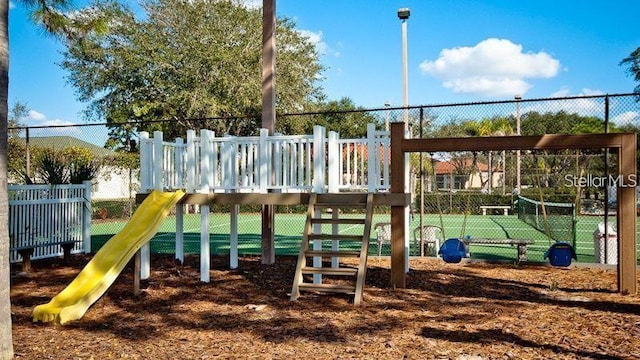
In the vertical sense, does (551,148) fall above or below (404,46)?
below

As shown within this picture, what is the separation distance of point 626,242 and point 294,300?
463cm

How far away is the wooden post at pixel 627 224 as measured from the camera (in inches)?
294

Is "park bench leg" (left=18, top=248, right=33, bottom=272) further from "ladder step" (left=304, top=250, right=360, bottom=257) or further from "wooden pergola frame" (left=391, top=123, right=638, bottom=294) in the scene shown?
"wooden pergola frame" (left=391, top=123, right=638, bottom=294)

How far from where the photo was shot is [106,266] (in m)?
7.12

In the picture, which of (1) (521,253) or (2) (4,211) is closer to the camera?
(2) (4,211)

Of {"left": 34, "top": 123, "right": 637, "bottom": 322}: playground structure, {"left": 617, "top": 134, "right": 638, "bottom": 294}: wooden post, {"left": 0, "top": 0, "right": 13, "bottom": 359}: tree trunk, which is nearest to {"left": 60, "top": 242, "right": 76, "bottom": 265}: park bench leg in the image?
{"left": 34, "top": 123, "right": 637, "bottom": 322}: playground structure

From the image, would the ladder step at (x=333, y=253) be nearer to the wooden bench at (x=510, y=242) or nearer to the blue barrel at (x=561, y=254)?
the blue barrel at (x=561, y=254)

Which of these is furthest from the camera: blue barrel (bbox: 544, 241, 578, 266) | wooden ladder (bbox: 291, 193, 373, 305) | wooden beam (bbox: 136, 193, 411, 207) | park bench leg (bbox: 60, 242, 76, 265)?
park bench leg (bbox: 60, 242, 76, 265)

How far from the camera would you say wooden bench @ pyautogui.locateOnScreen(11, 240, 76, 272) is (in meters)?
9.88

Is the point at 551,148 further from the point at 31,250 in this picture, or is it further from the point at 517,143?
the point at 31,250

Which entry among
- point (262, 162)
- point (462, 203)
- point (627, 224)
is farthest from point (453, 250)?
point (462, 203)

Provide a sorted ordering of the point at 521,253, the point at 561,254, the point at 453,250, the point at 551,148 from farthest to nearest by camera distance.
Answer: the point at 521,253 < the point at 453,250 < the point at 561,254 < the point at 551,148

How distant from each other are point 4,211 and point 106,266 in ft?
8.52

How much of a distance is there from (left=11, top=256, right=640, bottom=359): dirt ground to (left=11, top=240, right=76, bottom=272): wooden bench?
70 centimetres
